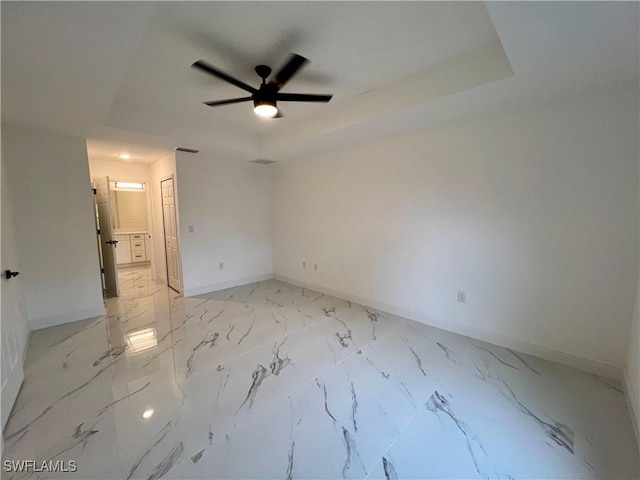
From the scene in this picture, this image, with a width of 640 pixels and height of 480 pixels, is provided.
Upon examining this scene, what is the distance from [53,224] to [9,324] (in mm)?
1654

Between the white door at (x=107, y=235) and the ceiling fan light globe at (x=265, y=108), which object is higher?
the ceiling fan light globe at (x=265, y=108)

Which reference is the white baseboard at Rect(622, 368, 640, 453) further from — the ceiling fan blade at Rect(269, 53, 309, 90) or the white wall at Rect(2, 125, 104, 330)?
the white wall at Rect(2, 125, 104, 330)

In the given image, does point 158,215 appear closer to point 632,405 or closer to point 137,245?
point 137,245

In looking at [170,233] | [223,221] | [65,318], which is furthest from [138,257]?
[65,318]

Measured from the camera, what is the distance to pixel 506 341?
2752 millimetres

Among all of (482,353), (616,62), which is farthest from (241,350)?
(616,62)

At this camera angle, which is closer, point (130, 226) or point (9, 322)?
point (9, 322)

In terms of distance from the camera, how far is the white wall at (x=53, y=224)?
311 cm

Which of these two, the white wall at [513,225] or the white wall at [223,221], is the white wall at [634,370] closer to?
the white wall at [513,225]

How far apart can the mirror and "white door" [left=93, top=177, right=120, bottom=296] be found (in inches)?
111

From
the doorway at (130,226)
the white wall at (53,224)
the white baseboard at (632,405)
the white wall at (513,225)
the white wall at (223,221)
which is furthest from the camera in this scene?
the doorway at (130,226)

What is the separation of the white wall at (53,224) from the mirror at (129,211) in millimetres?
4032

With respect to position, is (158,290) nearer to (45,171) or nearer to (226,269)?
(226,269)

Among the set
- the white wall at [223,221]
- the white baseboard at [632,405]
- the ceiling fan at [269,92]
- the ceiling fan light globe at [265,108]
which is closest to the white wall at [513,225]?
the white baseboard at [632,405]
